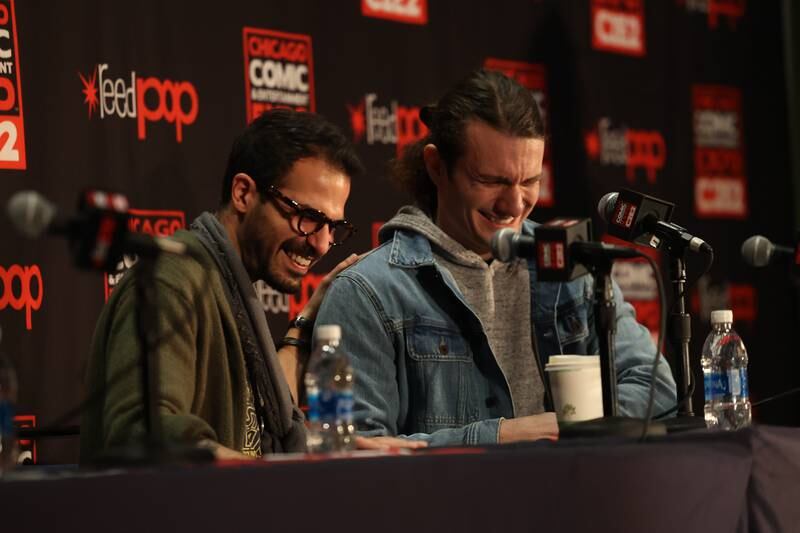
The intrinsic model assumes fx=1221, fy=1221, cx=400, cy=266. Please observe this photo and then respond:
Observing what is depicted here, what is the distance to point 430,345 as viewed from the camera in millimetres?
2721

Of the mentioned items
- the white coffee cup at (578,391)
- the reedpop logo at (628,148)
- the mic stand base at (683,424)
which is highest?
the reedpop logo at (628,148)

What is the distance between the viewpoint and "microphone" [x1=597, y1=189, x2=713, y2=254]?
7.44 ft

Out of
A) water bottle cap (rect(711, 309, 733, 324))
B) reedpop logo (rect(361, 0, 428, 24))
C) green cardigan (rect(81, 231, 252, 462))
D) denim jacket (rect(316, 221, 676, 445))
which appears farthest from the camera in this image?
reedpop logo (rect(361, 0, 428, 24))

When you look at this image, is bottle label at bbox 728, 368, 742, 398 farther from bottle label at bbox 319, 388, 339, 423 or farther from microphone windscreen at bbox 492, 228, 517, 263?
bottle label at bbox 319, 388, 339, 423

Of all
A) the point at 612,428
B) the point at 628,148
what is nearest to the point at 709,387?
the point at 612,428

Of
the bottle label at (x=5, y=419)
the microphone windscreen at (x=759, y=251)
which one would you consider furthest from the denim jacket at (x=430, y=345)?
the bottle label at (x=5, y=419)

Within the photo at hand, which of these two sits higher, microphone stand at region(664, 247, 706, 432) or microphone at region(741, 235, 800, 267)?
microphone at region(741, 235, 800, 267)

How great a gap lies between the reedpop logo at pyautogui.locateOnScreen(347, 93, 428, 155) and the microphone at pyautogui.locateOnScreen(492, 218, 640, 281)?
7.25ft

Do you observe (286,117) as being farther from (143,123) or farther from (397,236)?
(143,123)

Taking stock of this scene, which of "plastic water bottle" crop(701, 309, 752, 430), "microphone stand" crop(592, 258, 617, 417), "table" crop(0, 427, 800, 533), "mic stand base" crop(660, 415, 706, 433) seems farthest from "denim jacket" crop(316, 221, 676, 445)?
"table" crop(0, 427, 800, 533)

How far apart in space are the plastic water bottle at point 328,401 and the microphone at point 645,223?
0.61m

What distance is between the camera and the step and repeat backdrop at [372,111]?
3.45 m

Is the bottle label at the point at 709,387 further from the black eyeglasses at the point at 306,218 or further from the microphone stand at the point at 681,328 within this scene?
the black eyeglasses at the point at 306,218

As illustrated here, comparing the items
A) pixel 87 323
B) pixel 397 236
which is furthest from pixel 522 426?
pixel 87 323
